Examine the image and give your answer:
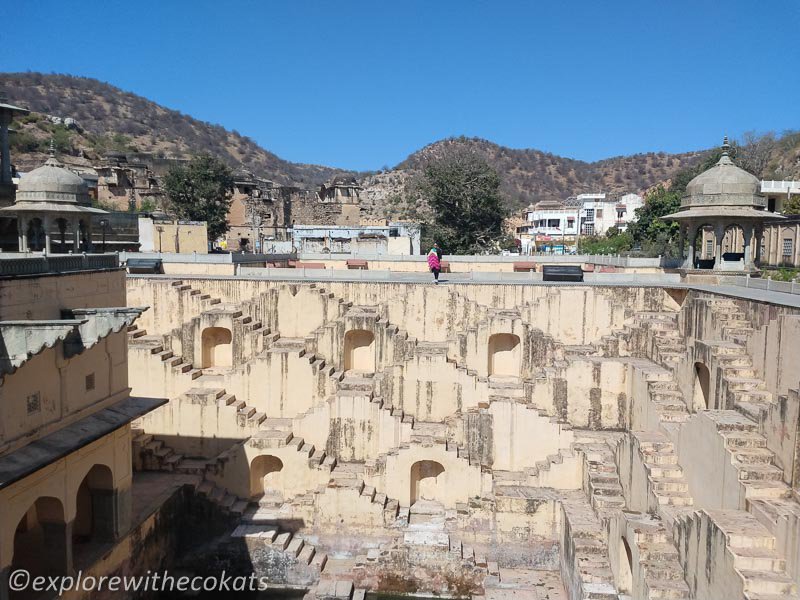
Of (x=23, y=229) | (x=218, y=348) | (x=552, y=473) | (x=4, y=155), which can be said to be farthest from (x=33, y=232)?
(x=552, y=473)

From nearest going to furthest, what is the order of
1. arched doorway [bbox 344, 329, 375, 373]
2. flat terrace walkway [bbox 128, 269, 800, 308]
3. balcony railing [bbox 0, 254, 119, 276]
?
balcony railing [bbox 0, 254, 119, 276] < flat terrace walkway [bbox 128, 269, 800, 308] < arched doorway [bbox 344, 329, 375, 373]

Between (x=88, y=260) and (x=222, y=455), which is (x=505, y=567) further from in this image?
(x=88, y=260)

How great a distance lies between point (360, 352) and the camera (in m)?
20.4

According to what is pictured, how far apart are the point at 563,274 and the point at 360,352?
25.3ft

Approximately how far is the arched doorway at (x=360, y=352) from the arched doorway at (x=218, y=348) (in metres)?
4.06

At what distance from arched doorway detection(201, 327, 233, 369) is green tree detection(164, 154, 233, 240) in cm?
1796

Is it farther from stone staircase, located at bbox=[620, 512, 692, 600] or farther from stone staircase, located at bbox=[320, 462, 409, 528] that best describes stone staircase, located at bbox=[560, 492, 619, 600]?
stone staircase, located at bbox=[320, 462, 409, 528]

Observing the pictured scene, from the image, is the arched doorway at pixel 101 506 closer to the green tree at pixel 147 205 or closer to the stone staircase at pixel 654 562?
the stone staircase at pixel 654 562

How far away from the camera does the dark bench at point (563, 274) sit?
21250 mm

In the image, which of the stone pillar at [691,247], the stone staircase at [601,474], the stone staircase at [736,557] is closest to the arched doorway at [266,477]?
the stone staircase at [601,474]

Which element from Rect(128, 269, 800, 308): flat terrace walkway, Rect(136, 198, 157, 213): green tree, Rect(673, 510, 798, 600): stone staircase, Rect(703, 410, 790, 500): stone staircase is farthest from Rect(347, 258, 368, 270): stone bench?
Rect(136, 198, 157, 213): green tree

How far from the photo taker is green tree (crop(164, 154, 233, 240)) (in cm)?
3712

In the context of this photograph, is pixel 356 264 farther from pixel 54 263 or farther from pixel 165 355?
pixel 54 263

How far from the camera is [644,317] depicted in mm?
19062
